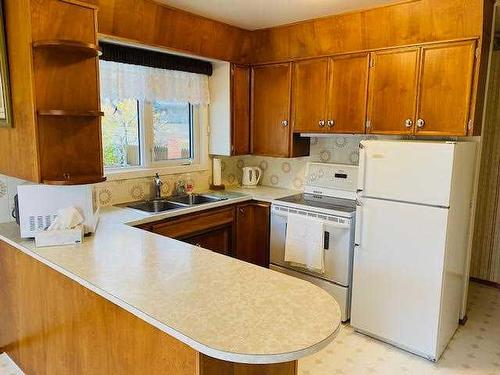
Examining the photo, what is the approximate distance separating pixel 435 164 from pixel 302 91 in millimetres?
1364

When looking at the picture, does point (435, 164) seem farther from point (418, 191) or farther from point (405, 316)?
point (405, 316)

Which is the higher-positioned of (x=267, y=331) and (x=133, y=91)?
(x=133, y=91)

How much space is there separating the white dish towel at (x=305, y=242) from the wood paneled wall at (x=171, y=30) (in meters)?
1.60

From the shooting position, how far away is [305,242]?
9.94ft

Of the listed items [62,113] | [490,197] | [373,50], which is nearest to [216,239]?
[62,113]

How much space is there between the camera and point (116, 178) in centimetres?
302

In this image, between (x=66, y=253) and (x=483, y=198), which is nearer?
(x=66, y=253)

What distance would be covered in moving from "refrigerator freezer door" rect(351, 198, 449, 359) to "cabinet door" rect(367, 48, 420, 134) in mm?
620

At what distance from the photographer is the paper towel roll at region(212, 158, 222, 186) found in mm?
3750

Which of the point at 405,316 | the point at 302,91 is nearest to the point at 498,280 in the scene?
the point at 405,316

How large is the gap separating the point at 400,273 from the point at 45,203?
226 cm

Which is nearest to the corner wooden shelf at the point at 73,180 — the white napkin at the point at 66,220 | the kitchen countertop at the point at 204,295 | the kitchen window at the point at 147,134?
the white napkin at the point at 66,220

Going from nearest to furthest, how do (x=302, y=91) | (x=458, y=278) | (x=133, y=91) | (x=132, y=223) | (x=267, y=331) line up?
(x=267, y=331), (x=132, y=223), (x=458, y=278), (x=133, y=91), (x=302, y=91)

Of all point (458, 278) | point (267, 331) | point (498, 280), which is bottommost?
point (498, 280)
